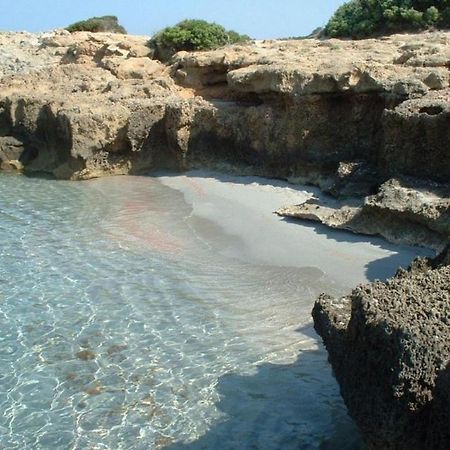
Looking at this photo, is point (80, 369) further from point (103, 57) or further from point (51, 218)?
point (103, 57)

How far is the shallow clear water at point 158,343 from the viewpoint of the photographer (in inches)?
273

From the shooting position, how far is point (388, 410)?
4801mm

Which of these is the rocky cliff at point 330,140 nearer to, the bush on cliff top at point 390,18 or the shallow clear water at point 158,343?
the shallow clear water at point 158,343

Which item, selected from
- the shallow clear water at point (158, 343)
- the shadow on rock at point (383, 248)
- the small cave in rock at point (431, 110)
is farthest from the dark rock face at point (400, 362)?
the small cave in rock at point (431, 110)

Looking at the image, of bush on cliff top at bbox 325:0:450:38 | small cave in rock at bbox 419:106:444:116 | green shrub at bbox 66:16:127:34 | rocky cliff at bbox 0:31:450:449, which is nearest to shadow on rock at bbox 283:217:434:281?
rocky cliff at bbox 0:31:450:449

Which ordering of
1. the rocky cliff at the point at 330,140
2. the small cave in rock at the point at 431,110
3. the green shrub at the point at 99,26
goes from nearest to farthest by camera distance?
1. the rocky cliff at the point at 330,140
2. the small cave in rock at the point at 431,110
3. the green shrub at the point at 99,26

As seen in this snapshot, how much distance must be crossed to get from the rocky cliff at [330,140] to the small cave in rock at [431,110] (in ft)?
0.07

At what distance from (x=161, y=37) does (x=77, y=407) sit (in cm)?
1782

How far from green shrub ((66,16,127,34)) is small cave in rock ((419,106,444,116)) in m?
23.1

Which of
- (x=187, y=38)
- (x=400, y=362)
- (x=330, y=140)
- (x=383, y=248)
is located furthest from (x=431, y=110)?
(x=187, y=38)

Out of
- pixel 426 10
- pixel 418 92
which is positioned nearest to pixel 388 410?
pixel 418 92

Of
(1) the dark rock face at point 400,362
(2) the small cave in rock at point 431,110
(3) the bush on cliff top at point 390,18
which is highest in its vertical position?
(3) the bush on cliff top at point 390,18

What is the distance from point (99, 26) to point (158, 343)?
2713 cm

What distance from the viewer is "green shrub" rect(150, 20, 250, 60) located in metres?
22.9
